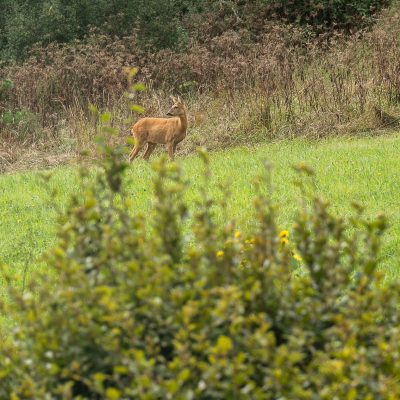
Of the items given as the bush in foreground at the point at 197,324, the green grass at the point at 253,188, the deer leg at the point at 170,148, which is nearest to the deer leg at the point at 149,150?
the deer leg at the point at 170,148

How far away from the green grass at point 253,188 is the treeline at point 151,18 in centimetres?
789

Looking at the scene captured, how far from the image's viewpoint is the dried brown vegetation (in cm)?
1543

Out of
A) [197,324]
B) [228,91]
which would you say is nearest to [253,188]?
[228,91]

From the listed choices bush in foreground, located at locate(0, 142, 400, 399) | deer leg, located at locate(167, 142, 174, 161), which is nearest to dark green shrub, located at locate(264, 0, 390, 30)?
deer leg, located at locate(167, 142, 174, 161)

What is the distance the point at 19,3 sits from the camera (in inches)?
936

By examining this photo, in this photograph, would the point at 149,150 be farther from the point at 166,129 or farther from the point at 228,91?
the point at 228,91

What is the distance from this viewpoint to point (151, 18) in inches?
874

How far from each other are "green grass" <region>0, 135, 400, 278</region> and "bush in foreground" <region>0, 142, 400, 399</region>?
3.78 m

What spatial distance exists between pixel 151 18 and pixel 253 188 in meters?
12.2

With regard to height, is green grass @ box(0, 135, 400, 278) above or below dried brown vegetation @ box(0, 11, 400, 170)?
above

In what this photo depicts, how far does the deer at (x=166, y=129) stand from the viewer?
1501cm

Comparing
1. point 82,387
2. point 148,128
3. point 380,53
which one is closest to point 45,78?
point 148,128

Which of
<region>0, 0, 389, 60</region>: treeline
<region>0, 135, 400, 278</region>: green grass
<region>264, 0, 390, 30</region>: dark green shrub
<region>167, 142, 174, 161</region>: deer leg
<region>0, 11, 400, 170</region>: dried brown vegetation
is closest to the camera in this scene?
<region>0, 135, 400, 278</region>: green grass

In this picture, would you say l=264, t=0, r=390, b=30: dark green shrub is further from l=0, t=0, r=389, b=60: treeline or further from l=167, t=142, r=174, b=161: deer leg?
l=167, t=142, r=174, b=161: deer leg
